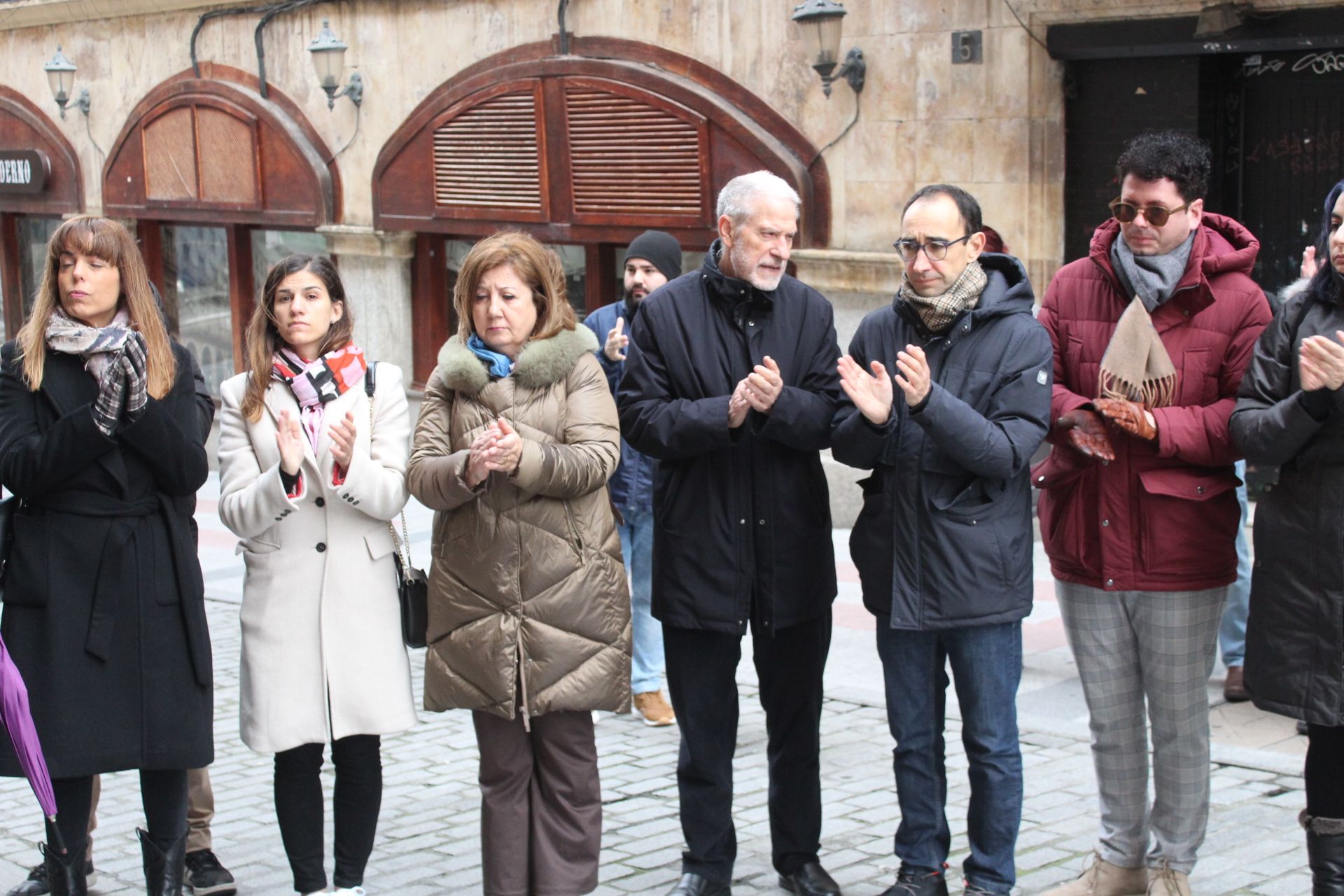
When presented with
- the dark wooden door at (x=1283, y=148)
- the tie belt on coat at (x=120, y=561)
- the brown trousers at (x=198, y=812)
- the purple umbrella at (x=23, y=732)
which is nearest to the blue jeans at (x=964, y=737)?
the tie belt on coat at (x=120, y=561)

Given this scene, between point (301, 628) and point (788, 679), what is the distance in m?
1.36

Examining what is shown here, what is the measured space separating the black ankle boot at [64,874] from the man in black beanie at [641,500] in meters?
2.53

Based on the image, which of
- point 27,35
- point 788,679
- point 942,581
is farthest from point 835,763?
point 27,35

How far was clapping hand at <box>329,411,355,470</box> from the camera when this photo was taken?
4496mm

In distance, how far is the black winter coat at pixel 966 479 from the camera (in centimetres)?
443

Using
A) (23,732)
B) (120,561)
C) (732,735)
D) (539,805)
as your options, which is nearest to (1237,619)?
(732,735)

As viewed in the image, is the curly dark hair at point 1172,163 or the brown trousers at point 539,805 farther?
the brown trousers at point 539,805

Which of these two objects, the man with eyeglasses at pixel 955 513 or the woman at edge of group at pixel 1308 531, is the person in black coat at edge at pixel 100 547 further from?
the woman at edge of group at pixel 1308 531

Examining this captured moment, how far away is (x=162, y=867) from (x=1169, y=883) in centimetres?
268

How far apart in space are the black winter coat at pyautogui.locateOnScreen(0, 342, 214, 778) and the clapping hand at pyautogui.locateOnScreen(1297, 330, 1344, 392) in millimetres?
2838

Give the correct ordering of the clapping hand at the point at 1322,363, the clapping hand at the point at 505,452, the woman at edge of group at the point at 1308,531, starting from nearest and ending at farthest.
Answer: the clapping hand at the point at 1322,363
the woman at edge of group at the point at 1308,531
the clapping hand at the point at 505,452

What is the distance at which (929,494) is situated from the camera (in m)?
4.48

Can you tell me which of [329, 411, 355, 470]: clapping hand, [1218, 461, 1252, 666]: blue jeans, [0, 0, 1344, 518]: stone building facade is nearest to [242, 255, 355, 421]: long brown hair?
[329, 411, 355, 470]: clapping hand

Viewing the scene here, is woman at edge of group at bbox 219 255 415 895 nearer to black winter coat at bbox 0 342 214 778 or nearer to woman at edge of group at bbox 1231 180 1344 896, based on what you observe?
black winter coat at bbox 0 342 214 778
